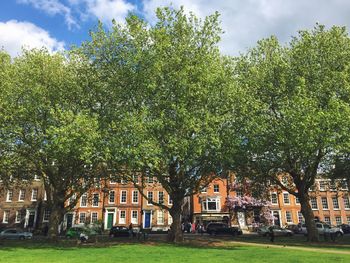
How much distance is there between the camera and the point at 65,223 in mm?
62688

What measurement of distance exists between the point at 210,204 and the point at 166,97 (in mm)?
39909

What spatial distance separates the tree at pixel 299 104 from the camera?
25562mm

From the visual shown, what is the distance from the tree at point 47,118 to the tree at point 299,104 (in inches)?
559

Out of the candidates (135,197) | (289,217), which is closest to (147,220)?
(135,197)

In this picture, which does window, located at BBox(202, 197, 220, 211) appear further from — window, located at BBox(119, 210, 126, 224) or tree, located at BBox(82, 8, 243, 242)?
tree, located at BBox(82, 8, 243, 242)

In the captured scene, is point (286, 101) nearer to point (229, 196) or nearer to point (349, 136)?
point (349, 136)

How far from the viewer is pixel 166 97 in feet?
88.4

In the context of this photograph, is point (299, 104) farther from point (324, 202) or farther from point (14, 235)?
point (324, 202)

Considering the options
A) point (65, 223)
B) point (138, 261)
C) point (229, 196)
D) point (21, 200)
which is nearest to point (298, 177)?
point (138, 261)

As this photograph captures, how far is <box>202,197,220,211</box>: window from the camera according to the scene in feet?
205

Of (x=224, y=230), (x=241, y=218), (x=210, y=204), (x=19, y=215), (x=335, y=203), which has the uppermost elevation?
(x=335, y=203)

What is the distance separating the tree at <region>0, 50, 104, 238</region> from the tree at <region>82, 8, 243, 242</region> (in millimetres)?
2265

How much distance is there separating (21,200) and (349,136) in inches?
2261

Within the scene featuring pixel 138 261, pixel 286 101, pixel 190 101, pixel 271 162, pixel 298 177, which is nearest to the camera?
pixel 138 261
